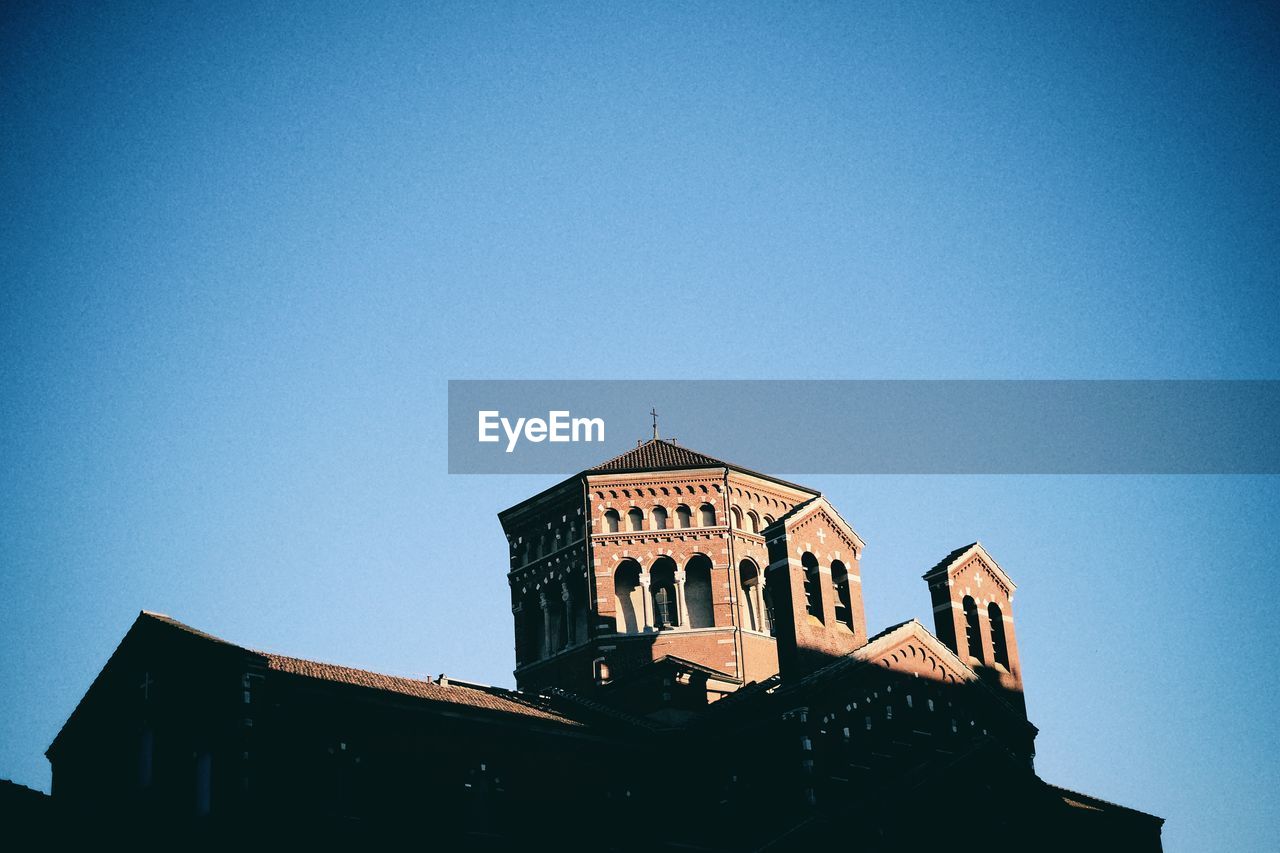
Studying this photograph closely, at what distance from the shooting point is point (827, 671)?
120ft

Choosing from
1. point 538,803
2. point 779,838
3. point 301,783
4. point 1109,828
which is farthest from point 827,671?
point 301,783

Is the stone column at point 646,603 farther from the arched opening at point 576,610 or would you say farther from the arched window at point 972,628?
the arched window at point 972,628

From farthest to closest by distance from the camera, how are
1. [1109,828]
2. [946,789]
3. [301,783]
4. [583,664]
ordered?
1. [583,664]
2. [1109,828]
3. [946,789]
4. [301,783]


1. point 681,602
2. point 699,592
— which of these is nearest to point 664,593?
point 681,602

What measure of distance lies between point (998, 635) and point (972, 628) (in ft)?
3.60

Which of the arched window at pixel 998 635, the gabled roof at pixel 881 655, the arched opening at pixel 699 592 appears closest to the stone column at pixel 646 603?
the arched opening at pixel 699 592

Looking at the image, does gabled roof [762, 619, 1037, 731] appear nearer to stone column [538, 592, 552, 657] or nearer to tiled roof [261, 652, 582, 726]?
tiled roof [261, 652, 582, 726]

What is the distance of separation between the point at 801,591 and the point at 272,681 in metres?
13.6

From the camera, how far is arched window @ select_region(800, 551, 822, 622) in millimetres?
38781

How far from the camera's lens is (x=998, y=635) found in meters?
42.2

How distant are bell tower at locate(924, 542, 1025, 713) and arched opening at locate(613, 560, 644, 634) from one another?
380 inches

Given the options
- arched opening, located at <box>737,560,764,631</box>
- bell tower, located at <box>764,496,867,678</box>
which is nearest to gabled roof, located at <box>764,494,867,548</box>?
bell tower, located at <box>764,496,867,678</box>

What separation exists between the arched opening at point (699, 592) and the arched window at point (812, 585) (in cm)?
749

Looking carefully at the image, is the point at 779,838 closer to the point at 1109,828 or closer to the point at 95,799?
the point at 1109,828
